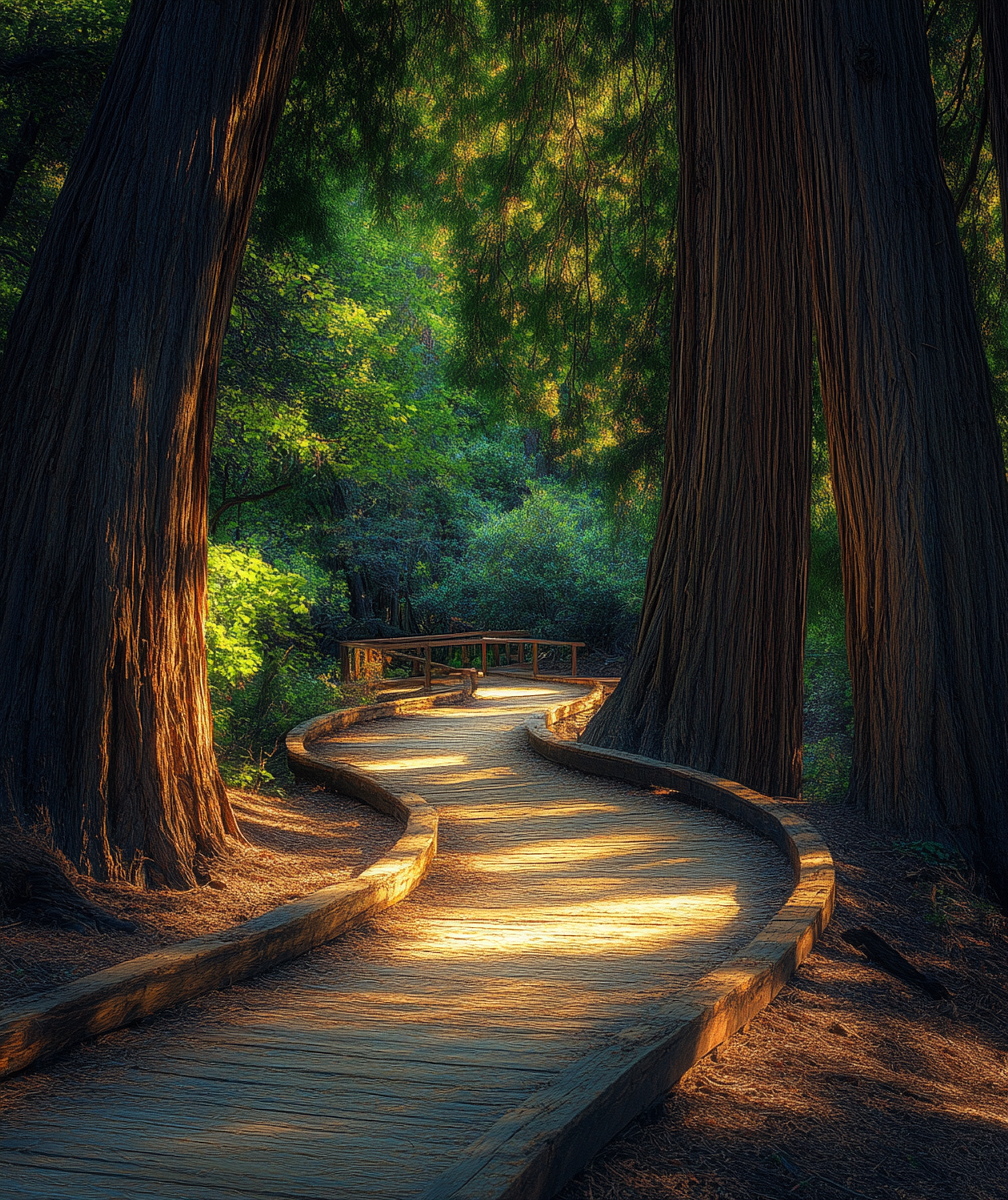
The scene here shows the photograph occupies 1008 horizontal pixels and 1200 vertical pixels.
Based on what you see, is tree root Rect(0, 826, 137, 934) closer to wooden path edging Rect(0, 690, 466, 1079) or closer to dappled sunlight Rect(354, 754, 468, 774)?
wooden path edging Rect(0, 690, 466, 1079)

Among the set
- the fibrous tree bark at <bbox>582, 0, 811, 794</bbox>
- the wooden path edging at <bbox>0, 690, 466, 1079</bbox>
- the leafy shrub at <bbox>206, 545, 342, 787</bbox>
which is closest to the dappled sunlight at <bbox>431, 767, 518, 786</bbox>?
the fibrous tree bark at <bbox>582, 0, 811, 794</bbox>

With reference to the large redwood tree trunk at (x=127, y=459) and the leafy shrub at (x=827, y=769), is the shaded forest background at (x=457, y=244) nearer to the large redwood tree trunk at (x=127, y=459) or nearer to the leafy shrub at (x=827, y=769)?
the leafy shrub at (x=827, y=769)

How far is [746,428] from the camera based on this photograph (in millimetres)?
8797

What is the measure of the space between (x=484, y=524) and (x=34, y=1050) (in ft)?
75.6

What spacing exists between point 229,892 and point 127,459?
223 centimetres

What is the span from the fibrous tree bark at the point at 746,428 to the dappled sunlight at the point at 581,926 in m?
3.66

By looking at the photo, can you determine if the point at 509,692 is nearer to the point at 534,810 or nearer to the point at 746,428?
the point at 746,428

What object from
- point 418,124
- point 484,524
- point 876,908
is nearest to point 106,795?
point 876,908

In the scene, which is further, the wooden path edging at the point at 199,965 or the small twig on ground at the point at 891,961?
the small twig on ground at the point at 891,961

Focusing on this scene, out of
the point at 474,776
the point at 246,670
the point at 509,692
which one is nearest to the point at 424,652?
the point at 509,692

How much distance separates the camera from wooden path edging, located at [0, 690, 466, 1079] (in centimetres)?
298

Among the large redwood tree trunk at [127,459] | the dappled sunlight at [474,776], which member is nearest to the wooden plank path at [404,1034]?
the large redwood tree trunk at [127,459]

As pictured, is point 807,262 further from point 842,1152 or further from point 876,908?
point 842,1152

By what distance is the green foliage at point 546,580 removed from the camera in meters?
22.5
